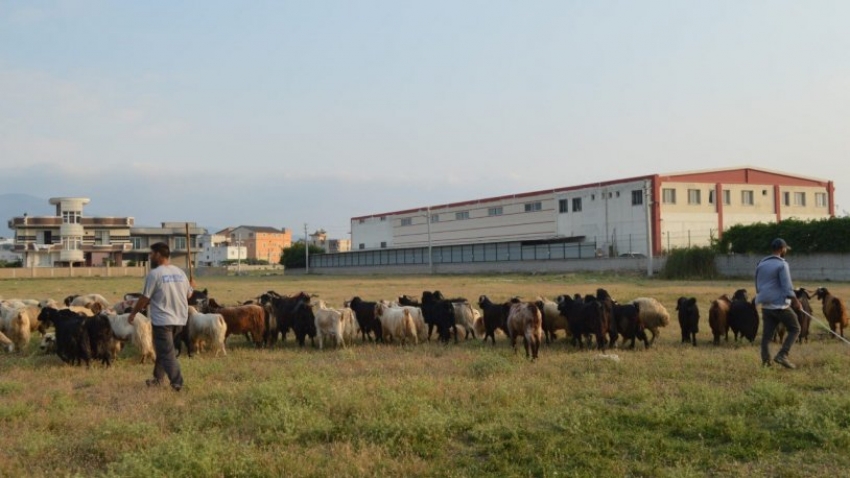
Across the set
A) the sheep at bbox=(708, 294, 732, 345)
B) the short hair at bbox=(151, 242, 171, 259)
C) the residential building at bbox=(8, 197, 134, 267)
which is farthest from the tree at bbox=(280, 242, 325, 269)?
the short hair at bbox=(151, 242, 171, 259)

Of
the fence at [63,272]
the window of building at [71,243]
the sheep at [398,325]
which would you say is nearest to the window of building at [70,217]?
the window of building at [71,243]

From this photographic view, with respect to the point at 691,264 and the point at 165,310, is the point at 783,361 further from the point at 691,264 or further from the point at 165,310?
the point at 691,264

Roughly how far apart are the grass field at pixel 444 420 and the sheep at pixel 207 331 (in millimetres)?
1896

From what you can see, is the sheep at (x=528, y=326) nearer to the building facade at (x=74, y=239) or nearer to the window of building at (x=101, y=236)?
the building facade at (x=74, y=239)

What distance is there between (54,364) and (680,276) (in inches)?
1534

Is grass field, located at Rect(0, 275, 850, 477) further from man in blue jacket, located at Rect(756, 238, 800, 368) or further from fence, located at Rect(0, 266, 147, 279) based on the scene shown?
fence, located at Rect(0, 266, 147, 279)

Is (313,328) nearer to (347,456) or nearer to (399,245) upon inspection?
(347,456)

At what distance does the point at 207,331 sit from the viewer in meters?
13.8

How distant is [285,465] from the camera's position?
21.3ft

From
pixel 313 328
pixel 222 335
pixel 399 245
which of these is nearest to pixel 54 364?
pixel 222 335

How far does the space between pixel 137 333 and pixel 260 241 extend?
162 meters

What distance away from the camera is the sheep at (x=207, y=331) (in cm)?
1380

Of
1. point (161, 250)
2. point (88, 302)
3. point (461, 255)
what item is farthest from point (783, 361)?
point (461, 255)

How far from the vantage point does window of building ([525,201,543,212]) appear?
6675cm
